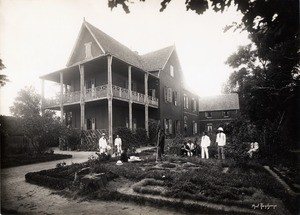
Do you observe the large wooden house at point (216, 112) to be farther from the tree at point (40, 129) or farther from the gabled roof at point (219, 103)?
the tree at point (40, 129)

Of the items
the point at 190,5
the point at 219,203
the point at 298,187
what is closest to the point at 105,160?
the point at 219,203

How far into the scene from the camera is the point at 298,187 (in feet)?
18.9

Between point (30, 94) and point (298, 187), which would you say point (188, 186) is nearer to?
point (298, 187)

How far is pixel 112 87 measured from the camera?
18.0 metres

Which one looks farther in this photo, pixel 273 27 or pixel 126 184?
pixel 126 184

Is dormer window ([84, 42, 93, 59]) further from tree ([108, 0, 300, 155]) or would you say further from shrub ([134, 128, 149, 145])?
tree ([108, 0, 300, 155])

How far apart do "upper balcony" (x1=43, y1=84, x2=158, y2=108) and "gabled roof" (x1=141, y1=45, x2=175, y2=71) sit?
4210mm

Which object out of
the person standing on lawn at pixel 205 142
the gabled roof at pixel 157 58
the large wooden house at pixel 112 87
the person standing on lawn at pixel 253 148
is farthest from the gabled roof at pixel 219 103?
the person standing on lawn at pixel 205 142

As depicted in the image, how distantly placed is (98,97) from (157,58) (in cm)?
1200

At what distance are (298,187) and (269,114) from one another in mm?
8754

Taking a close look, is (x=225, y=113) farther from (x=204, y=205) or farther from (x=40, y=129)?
(x=204, y=205)

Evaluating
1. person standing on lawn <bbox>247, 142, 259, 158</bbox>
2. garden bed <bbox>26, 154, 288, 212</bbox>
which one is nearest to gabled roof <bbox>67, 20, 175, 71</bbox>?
person standing on lawn <bbox>247, 142, 259, 158</bbox>

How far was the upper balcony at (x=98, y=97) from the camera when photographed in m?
17.7

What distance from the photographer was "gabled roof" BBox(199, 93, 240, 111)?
158ft
